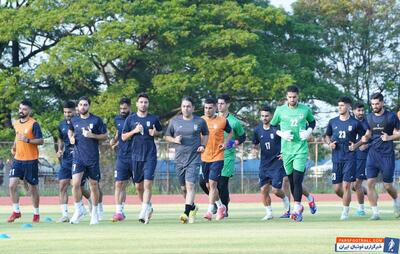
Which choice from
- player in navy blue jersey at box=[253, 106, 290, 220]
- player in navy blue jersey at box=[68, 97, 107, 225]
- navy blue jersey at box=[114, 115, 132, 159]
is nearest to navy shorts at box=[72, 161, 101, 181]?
player in navy blue jersey at box=[68, 97, 107, 225]

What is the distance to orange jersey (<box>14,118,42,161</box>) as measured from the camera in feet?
70.0

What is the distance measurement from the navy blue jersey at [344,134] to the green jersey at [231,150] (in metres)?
1.68

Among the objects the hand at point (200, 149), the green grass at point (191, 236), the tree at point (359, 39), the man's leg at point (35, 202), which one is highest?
the tree at point (359, 39)

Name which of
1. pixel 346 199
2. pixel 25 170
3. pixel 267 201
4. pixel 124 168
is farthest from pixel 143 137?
pixel 346 199

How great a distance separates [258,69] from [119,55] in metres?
6.16

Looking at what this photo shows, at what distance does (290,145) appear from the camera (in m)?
19.8

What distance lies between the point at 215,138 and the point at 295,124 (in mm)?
1686

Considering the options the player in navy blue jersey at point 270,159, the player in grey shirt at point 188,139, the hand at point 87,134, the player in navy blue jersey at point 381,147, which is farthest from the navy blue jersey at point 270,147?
the hand at point 87,134

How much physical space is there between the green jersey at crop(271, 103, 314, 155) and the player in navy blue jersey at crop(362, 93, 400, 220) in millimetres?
1378

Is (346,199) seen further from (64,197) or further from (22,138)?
(22,138)

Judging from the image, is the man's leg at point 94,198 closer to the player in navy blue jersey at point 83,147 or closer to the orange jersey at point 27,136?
the player in navy blue jersey at point 83,147

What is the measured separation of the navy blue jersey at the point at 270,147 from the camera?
21953 mm

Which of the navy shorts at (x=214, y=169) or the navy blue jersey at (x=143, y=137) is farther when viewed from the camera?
the navy shorts at (x=214, y=169)

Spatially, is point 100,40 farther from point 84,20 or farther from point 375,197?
point 375,197
